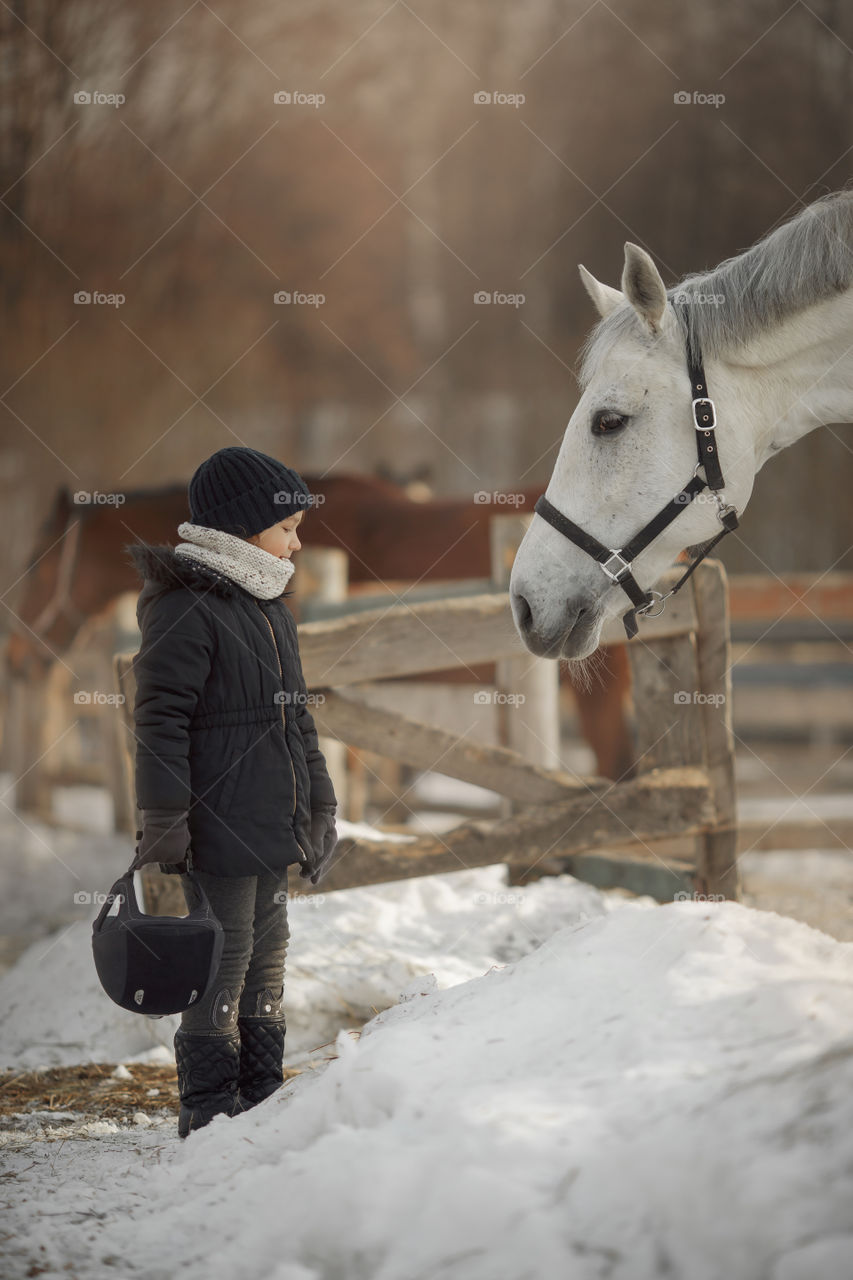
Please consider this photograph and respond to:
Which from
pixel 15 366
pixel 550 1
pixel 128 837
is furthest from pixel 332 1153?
pixel 550 1

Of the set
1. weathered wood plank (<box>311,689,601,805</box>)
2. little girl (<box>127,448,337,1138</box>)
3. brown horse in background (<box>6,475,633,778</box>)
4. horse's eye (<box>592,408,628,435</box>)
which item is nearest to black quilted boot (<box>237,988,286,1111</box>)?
little girl (<box>127,448,337,1138</box>)

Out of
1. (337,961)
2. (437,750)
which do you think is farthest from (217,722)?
(337,961)

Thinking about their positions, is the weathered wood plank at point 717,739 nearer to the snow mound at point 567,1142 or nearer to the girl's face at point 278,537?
the snow mound at point 567,1142

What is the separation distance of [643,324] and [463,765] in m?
1.21

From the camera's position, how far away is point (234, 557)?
1713 millimetres

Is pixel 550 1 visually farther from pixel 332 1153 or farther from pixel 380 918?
pixel 332 1153

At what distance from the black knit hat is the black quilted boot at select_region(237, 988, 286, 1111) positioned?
86 centimetres

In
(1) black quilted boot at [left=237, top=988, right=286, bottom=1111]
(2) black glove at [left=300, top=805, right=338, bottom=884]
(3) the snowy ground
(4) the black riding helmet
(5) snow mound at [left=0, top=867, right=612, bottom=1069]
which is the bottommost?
(5) snow mound at [left=0, top=867, right=612, bottom=1069]

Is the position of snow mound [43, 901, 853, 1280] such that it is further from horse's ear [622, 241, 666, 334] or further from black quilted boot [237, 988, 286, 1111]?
horse's ear [622, 241, 666, 334]

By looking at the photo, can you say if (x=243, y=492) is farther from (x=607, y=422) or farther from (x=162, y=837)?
(x=607, y=422)

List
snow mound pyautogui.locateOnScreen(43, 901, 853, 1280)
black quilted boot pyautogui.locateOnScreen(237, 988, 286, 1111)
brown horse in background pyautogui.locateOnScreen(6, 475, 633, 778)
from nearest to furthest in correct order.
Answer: snow mound pyautogui.locateOnScreen(43, 901, 853, 1280) → black quilted boot pyautogui.locateOnScreen(237, 988, 286, 1111) → brown horse in background pyautogui.locateOnScreen(6, 475, 633, 778)

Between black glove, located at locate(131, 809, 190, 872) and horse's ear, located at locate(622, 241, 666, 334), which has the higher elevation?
horse's ear, located at locate(622, 241, 666, 334)

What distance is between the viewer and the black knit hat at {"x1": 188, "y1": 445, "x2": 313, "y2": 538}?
66.9 inches

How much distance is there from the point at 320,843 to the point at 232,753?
253mm
